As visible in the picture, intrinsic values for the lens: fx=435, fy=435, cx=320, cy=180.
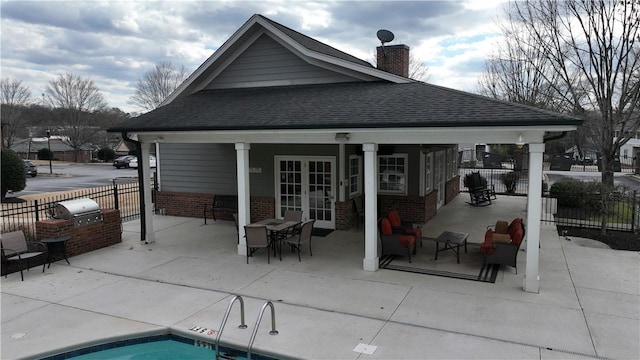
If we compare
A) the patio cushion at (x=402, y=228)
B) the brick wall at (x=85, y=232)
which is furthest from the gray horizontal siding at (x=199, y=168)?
the patio cushion at (x=402, y=228)

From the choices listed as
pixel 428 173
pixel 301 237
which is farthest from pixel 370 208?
pixel 428 173

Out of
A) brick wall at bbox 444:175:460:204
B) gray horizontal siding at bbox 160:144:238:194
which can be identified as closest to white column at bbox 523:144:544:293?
gray horizontal siding at bbox 160:144:238:194

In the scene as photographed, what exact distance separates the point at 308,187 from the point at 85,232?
231 inches

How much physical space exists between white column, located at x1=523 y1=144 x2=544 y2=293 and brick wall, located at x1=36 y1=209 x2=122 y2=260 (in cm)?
958

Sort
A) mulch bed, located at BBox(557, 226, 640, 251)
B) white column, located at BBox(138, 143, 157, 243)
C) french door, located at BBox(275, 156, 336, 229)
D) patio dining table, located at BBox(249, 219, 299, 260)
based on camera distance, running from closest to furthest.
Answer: patio dining table, located at BBox(249, 219, 299, 260)
mulch bed, located at BBox(557, 226, 640, 251)
white column, located at BBox(138, 143, 157, 243)
french door, located at BBox(275, 156, 336, 229)

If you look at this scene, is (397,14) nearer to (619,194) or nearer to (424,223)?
(424,223)

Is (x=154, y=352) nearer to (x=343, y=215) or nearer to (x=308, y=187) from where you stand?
(x=343, y=215)

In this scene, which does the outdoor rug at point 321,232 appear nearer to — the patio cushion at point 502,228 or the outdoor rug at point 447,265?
the outdoor rug at point 447,265

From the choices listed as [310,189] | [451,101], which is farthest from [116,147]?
[451,101]

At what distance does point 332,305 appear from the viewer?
716 centimetres

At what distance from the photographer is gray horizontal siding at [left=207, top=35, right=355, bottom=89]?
1212 centimetres

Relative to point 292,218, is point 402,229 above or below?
below

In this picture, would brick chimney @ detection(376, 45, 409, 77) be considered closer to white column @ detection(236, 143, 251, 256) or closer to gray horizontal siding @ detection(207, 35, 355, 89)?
gray horizontal siding @ detection(207, 35, 355, 89)

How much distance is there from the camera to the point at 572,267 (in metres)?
9.09
